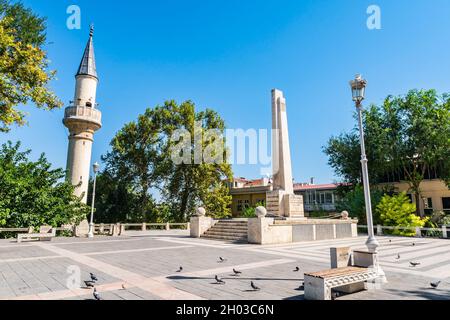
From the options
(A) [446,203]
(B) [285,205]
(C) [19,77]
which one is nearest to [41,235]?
(C) [19,77]

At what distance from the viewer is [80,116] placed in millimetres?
23562

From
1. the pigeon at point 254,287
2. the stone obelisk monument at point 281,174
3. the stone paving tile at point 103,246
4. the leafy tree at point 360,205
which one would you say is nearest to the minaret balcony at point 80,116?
the stone paving tile at point 103,246

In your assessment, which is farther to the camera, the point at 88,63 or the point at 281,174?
the point at 88,63

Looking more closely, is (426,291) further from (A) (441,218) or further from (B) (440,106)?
(B) (440,106)

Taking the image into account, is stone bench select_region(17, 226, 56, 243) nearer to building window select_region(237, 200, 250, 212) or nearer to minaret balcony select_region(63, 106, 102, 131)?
minaret balcony select_region(63, 106, 102, 131)

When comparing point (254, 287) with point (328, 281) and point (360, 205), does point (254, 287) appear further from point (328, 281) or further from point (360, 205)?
point (360, 205)

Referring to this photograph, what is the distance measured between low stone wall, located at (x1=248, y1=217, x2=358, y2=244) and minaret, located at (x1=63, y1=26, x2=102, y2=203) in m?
15.4

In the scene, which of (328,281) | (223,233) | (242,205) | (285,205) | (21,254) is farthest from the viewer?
(242,205)

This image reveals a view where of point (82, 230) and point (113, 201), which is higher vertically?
point (113, 201)

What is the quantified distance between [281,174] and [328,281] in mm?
13843

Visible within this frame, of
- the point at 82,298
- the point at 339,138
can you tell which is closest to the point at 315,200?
the point at 339,138

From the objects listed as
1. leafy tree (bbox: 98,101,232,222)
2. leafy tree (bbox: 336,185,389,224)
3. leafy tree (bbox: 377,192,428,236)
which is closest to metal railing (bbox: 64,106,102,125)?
leafy tree (bbox: 98,101,232,222)
